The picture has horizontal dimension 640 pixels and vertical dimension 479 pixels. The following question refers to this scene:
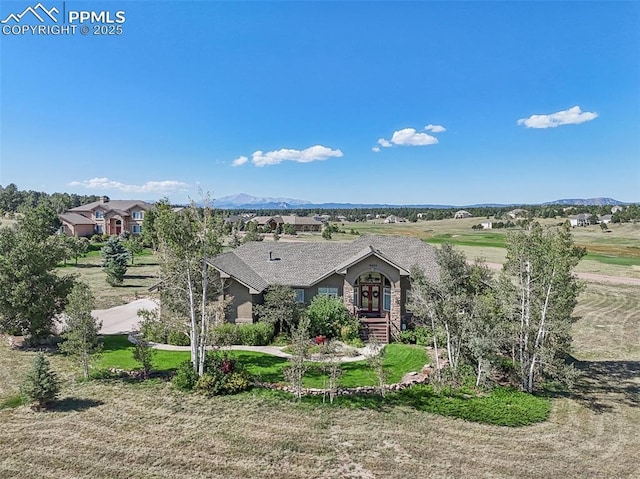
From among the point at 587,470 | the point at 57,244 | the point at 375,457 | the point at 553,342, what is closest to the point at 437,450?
the point at 375,457

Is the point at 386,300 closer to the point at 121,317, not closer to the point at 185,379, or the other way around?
the point at 185,379

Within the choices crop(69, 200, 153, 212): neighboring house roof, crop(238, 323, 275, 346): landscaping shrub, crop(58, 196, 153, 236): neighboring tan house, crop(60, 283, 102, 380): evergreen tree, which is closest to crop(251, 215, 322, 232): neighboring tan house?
crop(69, 200, 153, 212): neighboring house roof

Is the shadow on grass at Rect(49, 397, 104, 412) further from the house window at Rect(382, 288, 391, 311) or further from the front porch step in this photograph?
the house window at Rect(382, 288, 391, 311)

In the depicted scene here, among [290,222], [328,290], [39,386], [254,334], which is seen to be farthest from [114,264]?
[290,222]

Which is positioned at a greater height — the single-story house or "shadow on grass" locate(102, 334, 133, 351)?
the single-story house

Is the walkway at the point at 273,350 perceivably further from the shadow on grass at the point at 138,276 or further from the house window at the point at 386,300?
the shadow on grass at the point at 138,276
